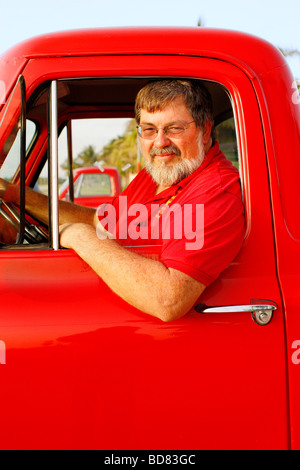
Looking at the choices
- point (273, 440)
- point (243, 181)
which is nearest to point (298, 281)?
point (243, 181)

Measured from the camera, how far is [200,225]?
1.54 metres

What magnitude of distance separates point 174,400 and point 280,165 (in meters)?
0.79

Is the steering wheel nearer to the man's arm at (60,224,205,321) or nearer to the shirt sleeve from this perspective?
the man's arm at (60,224,205,321)

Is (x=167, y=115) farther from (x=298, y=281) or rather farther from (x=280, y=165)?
(x=298, y=281)

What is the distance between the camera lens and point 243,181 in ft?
5.38

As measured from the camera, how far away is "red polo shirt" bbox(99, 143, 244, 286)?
152cm

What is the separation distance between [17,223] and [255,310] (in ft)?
2.74

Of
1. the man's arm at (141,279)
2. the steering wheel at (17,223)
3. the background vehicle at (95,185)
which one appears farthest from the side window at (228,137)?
the background vehicle at (95,185)

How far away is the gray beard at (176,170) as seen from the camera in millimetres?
1883

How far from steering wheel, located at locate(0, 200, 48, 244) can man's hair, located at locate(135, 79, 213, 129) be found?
61 cm
